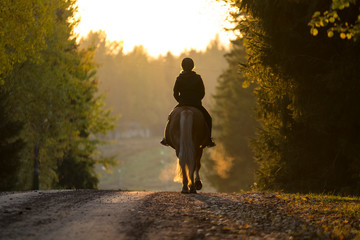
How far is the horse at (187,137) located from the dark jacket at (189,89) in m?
0.27

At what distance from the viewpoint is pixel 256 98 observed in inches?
944

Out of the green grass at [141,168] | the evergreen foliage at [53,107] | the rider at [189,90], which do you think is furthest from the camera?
the green grass at [141,168]

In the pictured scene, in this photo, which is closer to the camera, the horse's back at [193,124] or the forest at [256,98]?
the horse's back at [193,124]

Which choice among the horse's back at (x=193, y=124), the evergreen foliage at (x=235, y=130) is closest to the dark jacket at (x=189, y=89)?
the horse's back at (x=193, y=124)

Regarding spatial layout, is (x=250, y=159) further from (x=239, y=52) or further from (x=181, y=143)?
(x=181, y=143)

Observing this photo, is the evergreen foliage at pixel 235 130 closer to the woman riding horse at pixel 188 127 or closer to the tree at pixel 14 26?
the tree at pixel 14 26

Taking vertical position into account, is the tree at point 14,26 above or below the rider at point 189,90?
above

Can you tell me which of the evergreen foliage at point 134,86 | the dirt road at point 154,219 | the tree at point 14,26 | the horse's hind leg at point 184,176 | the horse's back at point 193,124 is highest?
the evergreen foliage at point 134,86

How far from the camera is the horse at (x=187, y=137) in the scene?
11.6 metres

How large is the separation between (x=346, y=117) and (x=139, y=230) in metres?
8.47

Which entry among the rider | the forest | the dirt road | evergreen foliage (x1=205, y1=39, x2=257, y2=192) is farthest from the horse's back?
evergreen foliage (x1=205, y1=39, x2=257, y2=192)

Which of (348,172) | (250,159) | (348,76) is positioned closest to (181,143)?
(348,76)

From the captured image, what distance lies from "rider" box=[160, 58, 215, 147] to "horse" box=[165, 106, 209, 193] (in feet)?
0.76

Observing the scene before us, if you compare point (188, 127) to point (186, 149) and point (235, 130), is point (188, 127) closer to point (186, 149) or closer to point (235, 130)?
point (186, 149)
